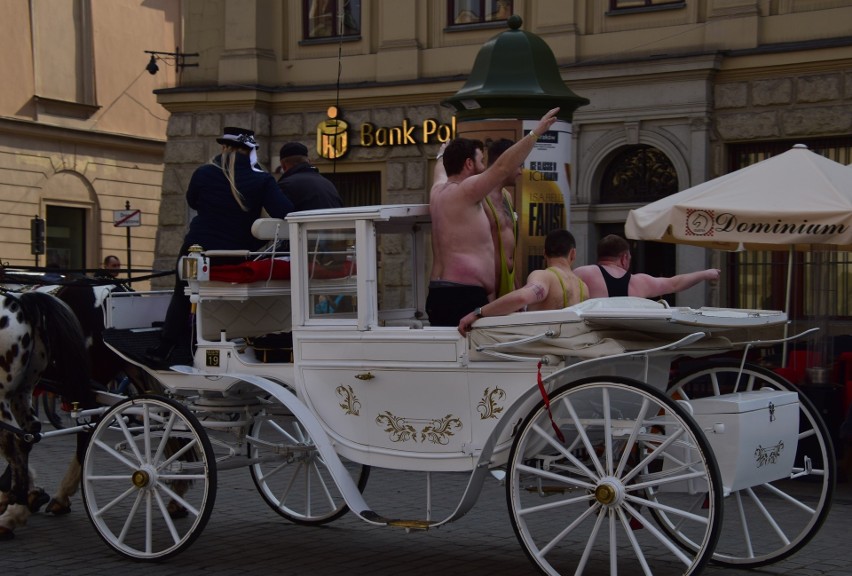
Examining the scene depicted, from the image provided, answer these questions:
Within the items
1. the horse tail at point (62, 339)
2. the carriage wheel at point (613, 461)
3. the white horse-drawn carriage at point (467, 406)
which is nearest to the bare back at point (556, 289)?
the white horse-drawn carriage at point (467, 406)

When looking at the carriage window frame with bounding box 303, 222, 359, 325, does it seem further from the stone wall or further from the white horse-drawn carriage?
the stone wall

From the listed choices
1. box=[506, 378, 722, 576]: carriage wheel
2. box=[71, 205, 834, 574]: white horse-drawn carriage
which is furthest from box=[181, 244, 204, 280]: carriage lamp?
box=[506, 378, 722, 576]: carriage wheel

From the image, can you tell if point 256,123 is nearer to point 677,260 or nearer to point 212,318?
point 677,260

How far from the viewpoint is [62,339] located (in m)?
7.88

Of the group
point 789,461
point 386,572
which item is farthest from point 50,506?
point 789,461

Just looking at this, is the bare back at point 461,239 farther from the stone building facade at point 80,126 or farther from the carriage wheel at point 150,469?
the stone building facade at point 80,126

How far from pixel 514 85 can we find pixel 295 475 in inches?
154

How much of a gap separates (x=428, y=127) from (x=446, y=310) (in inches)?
495

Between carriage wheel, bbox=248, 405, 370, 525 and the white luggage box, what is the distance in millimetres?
2225

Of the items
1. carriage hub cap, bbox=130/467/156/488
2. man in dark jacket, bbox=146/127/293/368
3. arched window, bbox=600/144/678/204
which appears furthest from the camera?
arched window, bbox=600/144/678/204

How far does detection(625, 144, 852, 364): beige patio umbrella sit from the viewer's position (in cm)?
969

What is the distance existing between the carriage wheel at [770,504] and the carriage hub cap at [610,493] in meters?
0.91

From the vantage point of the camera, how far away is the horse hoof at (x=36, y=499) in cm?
795

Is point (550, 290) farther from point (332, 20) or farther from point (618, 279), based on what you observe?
point (332, 20)
